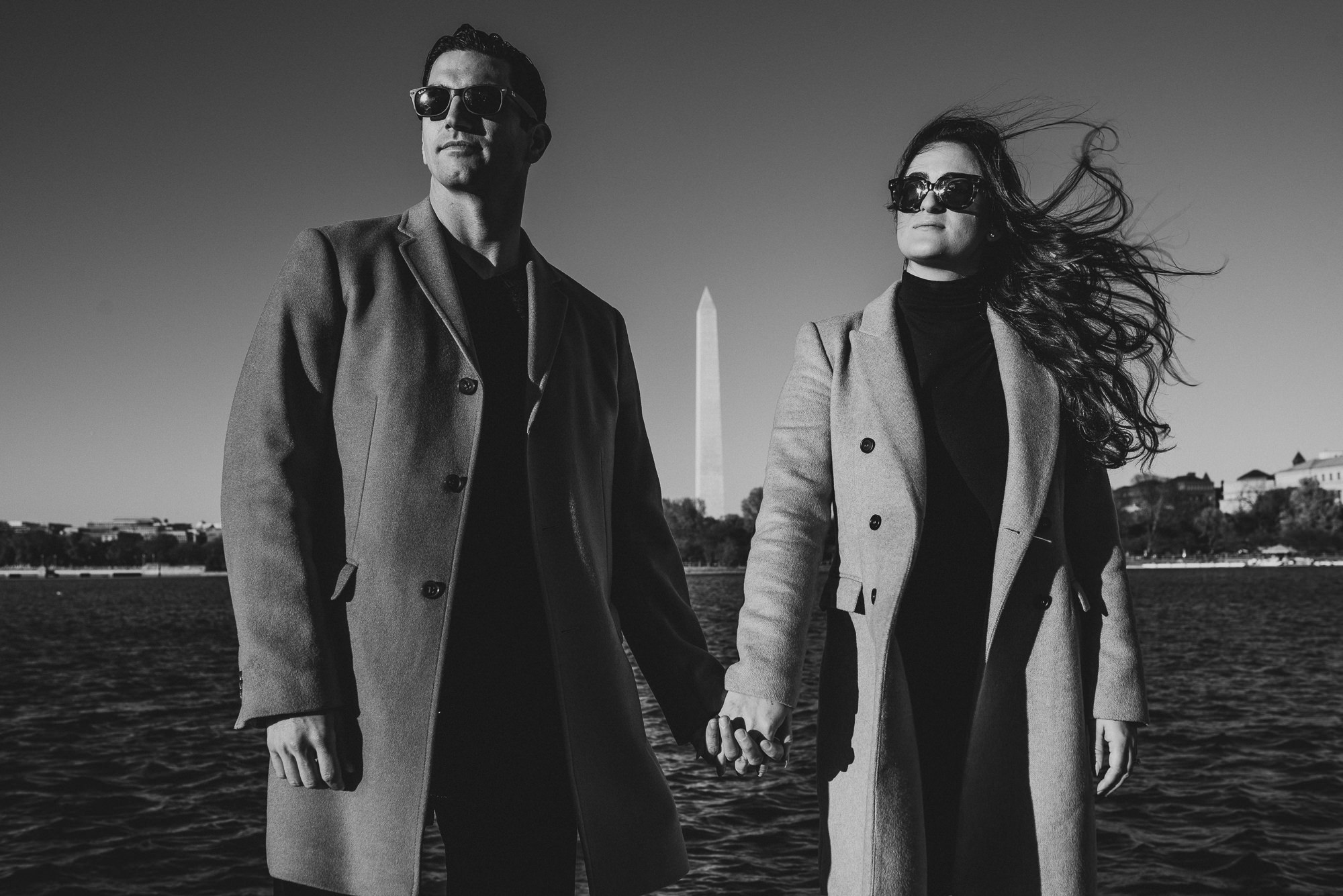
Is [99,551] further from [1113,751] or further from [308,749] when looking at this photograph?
[1113,751]

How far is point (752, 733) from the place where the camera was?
9.12ft

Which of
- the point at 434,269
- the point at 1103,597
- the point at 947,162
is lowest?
the point at 1103,597

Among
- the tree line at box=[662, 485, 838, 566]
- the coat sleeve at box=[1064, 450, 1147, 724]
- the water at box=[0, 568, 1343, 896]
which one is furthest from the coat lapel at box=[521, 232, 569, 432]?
the tree line at box=[662, 485, 838, 566]

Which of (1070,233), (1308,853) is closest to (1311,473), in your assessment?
(1308,853)

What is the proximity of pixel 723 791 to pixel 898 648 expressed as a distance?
11.2 m

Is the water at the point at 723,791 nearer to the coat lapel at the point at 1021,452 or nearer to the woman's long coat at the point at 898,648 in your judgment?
the woman's long coat at the point at 898,648

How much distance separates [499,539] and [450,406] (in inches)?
13.1

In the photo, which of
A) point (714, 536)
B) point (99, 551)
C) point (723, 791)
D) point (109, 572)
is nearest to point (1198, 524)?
point (714, 536)

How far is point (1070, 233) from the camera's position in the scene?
3.19 metres

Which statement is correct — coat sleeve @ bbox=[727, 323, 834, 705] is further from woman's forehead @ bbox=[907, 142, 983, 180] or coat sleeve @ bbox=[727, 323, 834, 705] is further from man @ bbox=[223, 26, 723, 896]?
woman's forehead @ bbox=[907, 142, 983, 180]

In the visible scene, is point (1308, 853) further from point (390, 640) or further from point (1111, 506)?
point (390, 640)

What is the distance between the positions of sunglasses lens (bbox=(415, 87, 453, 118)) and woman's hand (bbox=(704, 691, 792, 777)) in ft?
5.41

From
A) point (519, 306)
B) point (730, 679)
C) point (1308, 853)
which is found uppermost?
point (519, 306)

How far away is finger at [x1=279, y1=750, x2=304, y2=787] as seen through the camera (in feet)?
7.72
